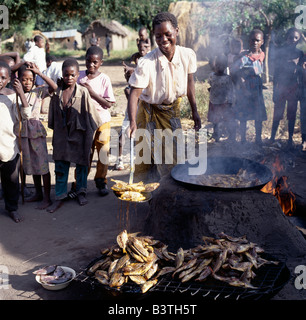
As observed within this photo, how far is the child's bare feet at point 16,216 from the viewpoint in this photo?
4.75 metres

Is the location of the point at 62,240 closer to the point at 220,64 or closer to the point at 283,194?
the point at 283,194

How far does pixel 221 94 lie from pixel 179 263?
15.6 ft

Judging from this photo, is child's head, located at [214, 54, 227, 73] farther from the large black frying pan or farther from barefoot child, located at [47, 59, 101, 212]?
the large black frying pan

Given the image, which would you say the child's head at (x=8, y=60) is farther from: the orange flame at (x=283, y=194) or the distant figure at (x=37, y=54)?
the distant figure at (x=37, y=54)

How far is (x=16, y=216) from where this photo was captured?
188 inches

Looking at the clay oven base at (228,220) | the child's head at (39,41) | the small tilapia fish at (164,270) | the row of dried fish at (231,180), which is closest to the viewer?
the small tilapia fish at (164,270)

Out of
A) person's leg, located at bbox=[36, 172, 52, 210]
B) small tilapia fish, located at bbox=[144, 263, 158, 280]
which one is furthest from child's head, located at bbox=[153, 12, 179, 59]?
person's leg, located at bbox=[36, 172, 52, 210]

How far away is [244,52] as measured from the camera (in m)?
7.25

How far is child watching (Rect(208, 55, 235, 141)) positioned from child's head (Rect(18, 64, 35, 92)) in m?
3.67

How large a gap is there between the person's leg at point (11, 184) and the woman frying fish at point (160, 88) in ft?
4.85

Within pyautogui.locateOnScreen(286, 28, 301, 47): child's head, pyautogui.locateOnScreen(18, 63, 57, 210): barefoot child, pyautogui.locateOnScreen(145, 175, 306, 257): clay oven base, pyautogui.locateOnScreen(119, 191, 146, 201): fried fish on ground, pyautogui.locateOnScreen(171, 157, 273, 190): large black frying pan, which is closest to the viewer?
pyautogui.locateOnScreen(119, 191, 146, 201): fried fish on ground

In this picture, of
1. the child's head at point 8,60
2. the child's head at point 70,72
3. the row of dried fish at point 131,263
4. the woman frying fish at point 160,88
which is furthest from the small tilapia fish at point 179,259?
the child's head at point 8,60

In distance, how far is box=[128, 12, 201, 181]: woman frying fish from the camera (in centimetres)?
382
